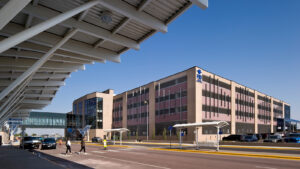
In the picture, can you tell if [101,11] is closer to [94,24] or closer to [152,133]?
[94,24]

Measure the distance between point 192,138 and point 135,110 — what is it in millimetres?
26823

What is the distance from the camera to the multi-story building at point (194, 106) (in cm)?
5669

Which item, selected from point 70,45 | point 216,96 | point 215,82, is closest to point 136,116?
point 216,96

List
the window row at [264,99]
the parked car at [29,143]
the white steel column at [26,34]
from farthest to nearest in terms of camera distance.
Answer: the window row at [264,99] < the parked car at [29,143] < the white steel column at [26,34]

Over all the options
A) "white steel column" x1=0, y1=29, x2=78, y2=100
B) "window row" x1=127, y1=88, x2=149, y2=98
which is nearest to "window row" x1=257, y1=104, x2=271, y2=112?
"window row" x1=127, y1=88, x2=149, y2=98

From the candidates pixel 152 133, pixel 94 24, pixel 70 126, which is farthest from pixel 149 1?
pixel 70 126

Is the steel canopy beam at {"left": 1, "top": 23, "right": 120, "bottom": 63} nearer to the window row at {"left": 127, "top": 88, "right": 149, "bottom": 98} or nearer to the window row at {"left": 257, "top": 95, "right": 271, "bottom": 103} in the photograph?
the window row at {"left": 127, "top": 88, "right": 149, "bottom": 98}

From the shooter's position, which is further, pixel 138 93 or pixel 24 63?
pixel 138 93

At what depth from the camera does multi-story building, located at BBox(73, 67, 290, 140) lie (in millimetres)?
56688

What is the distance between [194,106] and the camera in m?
55.1

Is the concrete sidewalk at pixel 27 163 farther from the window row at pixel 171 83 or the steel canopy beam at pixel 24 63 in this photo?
the window row at pixel 171 83

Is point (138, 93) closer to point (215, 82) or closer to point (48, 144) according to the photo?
point (215, 82)

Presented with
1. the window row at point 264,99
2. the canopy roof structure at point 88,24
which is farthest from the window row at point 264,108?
the canopy roof structure at point 88,24

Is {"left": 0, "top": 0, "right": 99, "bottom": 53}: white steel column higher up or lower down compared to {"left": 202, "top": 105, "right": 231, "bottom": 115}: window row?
higher up
